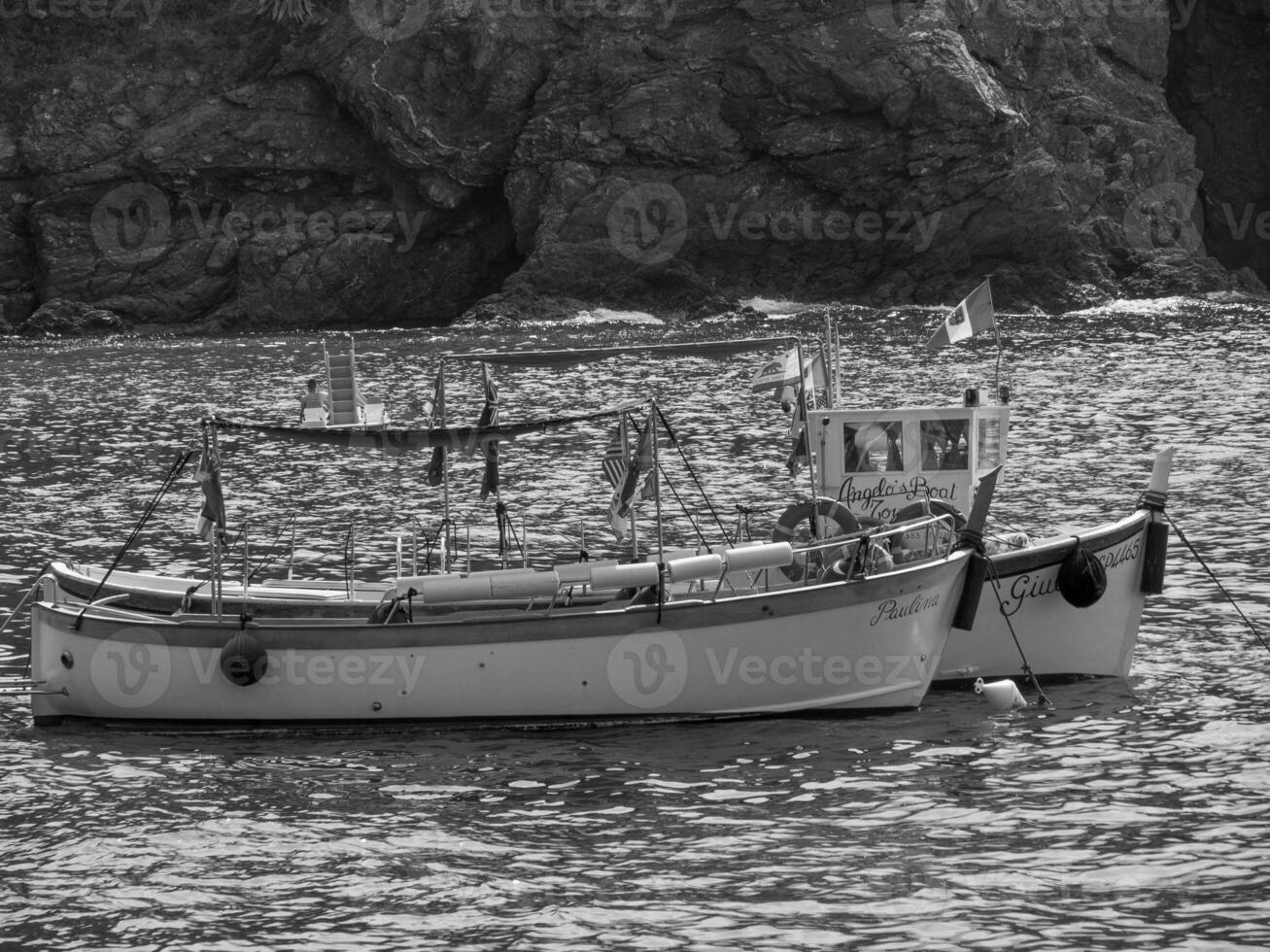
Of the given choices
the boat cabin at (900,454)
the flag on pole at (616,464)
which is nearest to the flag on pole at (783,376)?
the boat cabin at (900,454)

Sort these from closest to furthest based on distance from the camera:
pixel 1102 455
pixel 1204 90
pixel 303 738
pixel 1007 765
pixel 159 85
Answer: pixel 1007 765, pixel 303 738, pixel 1102 455, pixel 159 85, pixel 1204 90

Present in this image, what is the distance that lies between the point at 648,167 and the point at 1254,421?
3879 centimetres

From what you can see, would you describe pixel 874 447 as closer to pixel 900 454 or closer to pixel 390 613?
pixel 900 454

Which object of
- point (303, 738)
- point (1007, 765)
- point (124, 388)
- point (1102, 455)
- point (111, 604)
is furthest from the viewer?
point (124, 388)

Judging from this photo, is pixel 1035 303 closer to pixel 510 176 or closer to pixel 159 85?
pixel 510 176

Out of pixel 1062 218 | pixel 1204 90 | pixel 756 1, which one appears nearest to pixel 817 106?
pixel 756 1

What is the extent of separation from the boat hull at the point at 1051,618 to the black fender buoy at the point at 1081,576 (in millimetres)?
93

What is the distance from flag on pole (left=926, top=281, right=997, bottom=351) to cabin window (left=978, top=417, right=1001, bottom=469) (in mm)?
A: 1251

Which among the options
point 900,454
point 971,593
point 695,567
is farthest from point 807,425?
point 695,567

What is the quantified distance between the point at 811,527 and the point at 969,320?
387 centimetres

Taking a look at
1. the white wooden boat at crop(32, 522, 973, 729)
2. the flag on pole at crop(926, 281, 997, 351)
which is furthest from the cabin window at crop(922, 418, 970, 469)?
the white wooden boat at crop(32, 522, 973, 729)

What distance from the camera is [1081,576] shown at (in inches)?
816

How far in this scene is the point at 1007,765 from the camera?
18.2 m

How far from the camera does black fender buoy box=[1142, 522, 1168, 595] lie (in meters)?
21.4
